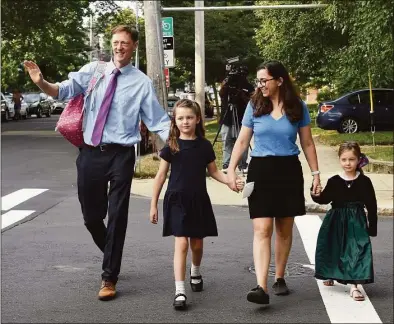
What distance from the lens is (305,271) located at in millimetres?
7055

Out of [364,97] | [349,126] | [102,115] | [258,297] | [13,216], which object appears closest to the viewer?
[258,297]

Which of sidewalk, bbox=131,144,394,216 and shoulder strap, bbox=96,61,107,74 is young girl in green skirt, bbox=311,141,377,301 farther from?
sidewalk, bbox=131,144,394,216

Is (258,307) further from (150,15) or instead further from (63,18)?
(63,18)

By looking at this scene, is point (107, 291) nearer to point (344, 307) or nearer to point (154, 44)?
point (344, 307)

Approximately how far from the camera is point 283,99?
5.99 meters

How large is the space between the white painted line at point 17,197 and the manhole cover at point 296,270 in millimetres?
5069

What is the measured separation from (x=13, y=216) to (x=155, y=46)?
23.1 ft

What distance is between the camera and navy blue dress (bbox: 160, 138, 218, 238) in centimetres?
593

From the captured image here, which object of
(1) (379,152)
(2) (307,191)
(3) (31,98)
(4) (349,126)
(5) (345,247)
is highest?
(5) (345,247)

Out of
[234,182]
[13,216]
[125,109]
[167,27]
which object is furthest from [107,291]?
[167,27]

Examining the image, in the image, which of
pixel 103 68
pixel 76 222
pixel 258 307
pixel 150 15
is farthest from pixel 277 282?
pixel 150 15

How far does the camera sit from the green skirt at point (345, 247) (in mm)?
6145

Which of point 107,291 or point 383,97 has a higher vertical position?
point 107,291

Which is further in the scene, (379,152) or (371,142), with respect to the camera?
(371,142)
